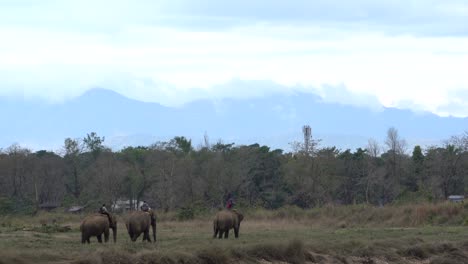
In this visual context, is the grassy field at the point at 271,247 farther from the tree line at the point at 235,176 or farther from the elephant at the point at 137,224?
the tree line at the point at 235,176

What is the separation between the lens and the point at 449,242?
106ft

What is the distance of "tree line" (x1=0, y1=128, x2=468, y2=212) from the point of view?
8075 centimetres

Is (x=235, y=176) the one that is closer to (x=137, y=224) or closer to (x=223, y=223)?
(x=223, y=223)

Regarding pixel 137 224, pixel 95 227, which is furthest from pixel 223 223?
pixel 95 227

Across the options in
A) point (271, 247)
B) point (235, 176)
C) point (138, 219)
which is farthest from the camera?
point (235, 176)

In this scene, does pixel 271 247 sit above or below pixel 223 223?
below

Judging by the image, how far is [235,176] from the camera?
8150 cm

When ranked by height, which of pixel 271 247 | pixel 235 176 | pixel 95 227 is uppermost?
pixel 235 176

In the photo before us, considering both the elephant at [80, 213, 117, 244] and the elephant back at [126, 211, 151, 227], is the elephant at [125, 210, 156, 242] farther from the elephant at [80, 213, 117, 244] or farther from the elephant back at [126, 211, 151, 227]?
the elephant at [80, 213, 117, 244]

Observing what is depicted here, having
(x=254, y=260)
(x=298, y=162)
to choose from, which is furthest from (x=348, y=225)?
(x=298, y=162)

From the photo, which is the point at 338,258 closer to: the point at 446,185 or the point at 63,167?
the point at 446,185

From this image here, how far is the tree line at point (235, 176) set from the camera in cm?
8075

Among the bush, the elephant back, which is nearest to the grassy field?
the elephant back

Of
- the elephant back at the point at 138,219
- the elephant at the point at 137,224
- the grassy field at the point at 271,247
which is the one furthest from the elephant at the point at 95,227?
the elephant back at the point at 138,219
